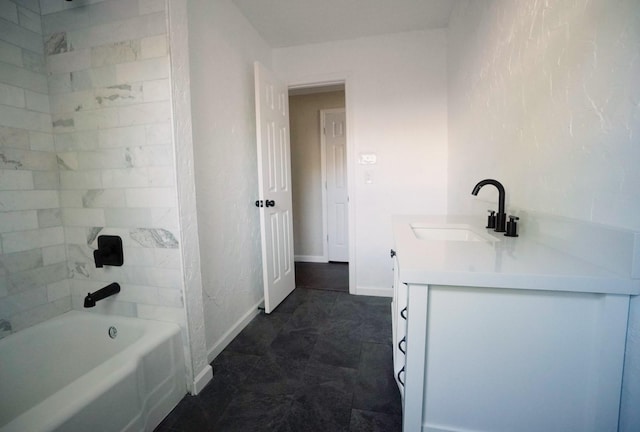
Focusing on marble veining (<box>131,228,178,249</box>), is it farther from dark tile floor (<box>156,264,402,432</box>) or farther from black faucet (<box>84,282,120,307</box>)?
dark tile floor (<box>156,264,402,432</box>)

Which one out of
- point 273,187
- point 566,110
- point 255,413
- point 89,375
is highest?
point 566,110

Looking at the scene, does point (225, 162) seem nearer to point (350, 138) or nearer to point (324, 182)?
point (350, 138)

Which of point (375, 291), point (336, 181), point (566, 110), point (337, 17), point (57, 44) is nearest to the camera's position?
point (566, 110)

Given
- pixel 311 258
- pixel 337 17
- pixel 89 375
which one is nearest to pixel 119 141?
pixel 89 375

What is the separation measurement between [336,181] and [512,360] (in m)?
3.07

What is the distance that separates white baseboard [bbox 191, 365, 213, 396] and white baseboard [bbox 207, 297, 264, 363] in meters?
0.13

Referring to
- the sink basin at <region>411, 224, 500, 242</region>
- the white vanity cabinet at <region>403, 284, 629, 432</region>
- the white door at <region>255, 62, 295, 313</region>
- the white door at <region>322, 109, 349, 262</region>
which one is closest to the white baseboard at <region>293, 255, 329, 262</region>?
the white door at <region>322, 109, 349, 262</region>

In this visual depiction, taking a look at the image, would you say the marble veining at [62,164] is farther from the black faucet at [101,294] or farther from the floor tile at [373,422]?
the floor tile at [373,422]

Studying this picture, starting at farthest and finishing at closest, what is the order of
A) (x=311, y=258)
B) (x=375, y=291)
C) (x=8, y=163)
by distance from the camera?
(x=311, y=258) → (x=375, y=291) → (x=8, y=163)

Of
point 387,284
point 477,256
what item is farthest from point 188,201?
point 387,284

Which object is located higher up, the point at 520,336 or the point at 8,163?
the point at 8,163

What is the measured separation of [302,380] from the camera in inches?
58.1

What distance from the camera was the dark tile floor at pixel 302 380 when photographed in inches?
48.3

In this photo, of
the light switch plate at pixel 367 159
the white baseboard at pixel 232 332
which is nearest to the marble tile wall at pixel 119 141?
the white baseboard at pixel 232 332
